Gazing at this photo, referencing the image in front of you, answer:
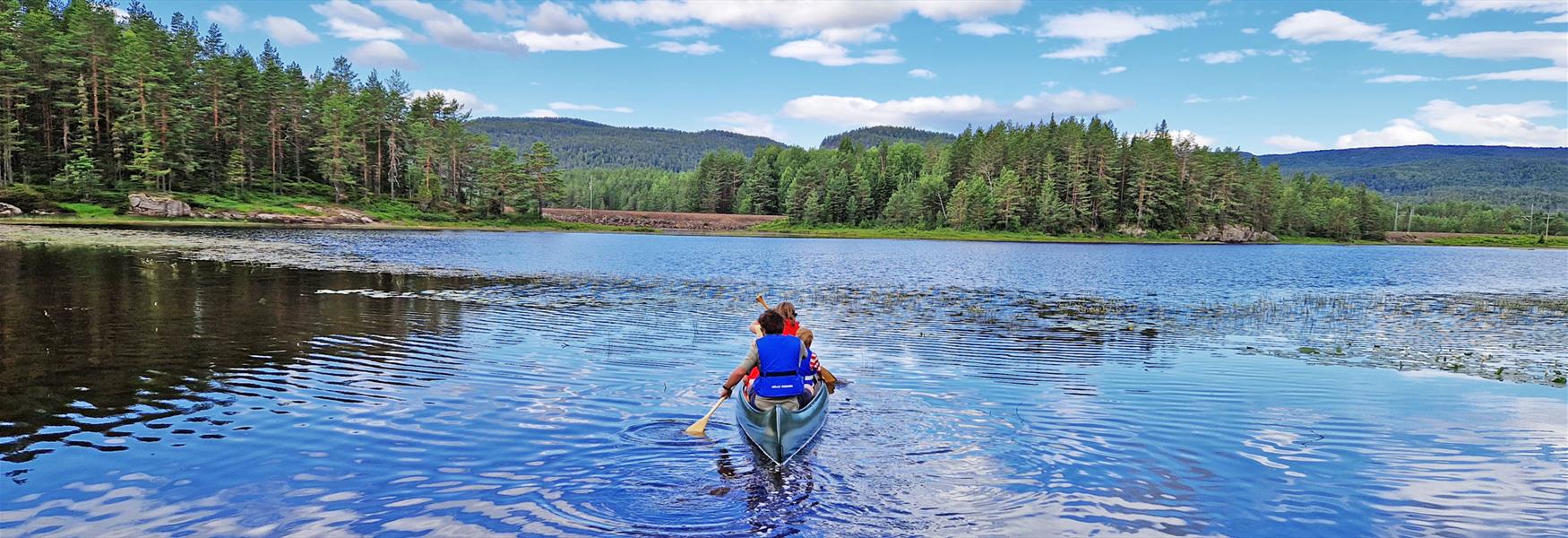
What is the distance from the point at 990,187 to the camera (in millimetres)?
150125

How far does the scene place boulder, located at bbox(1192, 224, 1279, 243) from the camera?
5812 inches

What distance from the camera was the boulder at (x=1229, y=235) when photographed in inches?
5812

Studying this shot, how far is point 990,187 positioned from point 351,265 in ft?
402

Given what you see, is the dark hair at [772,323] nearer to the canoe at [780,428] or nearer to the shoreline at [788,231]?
the canoe at [780,428]

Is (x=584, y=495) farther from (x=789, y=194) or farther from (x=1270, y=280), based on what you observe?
(x=789, y=194)

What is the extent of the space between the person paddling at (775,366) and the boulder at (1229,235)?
15290cm

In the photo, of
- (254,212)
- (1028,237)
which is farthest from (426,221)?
(1028,237)

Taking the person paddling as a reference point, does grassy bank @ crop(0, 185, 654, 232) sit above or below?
above

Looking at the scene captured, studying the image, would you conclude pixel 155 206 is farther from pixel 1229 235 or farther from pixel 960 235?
pixel 1229 235

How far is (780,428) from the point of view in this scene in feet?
36.7

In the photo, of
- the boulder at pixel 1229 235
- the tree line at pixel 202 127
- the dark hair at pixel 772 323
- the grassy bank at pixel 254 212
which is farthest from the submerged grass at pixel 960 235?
the dark hair at pixel 772 323

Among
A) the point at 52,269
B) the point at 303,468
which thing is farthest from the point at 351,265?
the point at 303,468

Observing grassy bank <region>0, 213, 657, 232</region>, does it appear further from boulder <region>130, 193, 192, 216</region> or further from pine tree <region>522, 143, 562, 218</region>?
pine tree <region>522, 143, 562, 218</region>

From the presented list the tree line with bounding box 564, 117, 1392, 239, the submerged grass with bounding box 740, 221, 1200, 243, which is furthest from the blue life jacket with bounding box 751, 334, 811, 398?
the tree line with bounding box 564, 117, 1392, 239
